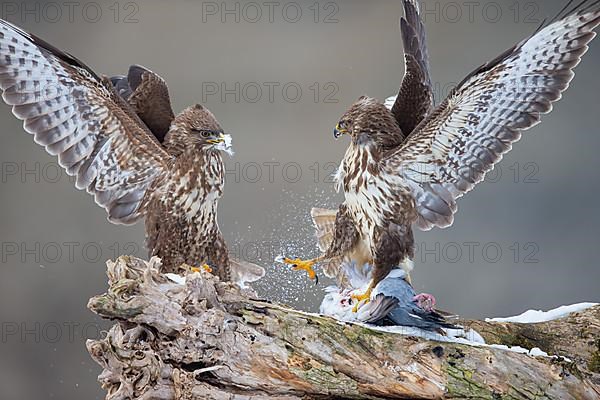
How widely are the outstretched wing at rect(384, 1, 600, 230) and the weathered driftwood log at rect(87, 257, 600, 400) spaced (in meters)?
0.61

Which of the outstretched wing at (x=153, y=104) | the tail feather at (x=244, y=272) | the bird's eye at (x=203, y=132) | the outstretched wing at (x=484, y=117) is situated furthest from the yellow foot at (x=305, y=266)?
the outstretched wing at (x=153, y=104)

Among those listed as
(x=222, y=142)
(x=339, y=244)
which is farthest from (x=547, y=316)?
(x=222, y=142)

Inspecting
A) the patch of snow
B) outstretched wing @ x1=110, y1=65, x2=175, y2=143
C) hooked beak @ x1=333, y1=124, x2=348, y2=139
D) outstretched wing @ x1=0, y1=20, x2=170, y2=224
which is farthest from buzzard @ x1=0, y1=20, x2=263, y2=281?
the patch of snow

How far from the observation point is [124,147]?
2.30 meters

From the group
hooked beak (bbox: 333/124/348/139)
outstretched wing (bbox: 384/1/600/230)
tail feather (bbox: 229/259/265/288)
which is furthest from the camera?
tail feather (bbox: 229/259/265/288)

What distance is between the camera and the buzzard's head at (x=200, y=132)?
2180 millimetres

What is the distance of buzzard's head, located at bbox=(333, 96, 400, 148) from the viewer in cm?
225

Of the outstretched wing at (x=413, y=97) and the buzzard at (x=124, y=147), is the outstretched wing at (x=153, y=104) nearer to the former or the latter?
the buzzard at (x=124, y=147)

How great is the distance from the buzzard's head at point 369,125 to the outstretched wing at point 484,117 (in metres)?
0.07

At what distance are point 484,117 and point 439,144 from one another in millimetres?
152

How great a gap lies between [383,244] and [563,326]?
605mm

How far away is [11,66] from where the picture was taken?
2.14m

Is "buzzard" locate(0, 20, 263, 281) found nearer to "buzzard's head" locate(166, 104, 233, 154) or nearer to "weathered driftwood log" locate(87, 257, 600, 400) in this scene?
"buzzard's head" locate(166, 104, 233, 154)

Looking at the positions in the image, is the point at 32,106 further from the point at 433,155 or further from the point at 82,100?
the point at 433,155
